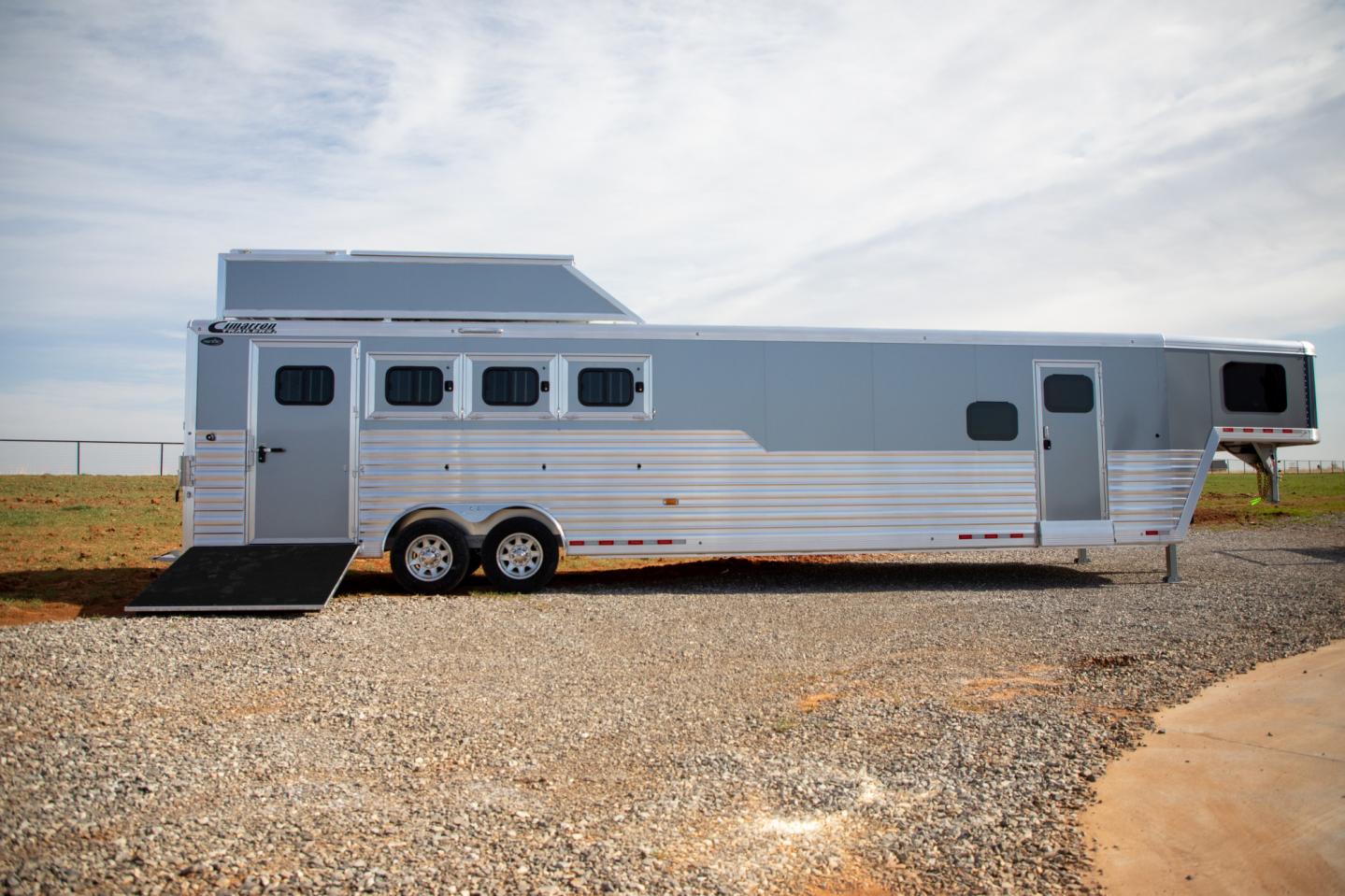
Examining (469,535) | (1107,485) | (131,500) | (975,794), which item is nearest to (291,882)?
(975,794)

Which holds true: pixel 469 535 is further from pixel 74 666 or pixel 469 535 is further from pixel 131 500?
pixel 131 500

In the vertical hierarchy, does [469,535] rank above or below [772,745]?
above

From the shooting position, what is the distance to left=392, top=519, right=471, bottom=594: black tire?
10391mm

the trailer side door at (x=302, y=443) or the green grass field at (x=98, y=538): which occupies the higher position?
the trailer side door at (x=302, y=443)

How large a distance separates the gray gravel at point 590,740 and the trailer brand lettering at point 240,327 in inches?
130

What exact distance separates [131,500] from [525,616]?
1988cm

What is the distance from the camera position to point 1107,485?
11430 millimetres

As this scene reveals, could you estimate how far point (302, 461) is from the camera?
404 inches

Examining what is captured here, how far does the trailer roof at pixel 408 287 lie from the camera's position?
1045 cm

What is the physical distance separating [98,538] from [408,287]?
9.61 m

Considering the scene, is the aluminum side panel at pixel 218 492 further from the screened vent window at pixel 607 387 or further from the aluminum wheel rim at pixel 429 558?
the screened vent window at pixel 607 387

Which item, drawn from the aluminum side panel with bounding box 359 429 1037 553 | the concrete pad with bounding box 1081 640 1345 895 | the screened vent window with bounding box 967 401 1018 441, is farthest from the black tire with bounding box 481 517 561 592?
the concrete pad with bounding box 1081 640 1345 895

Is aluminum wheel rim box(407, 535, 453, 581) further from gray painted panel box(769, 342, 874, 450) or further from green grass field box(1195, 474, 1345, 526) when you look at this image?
green grass field box(1195, 474, 1345, 526)

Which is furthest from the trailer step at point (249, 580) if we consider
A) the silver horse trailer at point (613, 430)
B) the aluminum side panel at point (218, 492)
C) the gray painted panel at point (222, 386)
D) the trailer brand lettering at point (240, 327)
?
the trailer brand lettering at point (240, 327)
